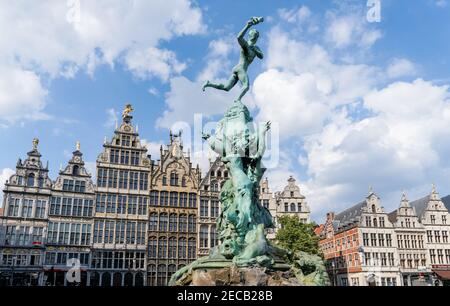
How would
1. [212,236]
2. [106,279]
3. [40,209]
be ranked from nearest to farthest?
[106,279] < [40,209] < [212,236]

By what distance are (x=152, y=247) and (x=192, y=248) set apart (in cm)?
426

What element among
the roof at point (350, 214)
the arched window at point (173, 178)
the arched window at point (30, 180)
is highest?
the arched window at point (173, 178)

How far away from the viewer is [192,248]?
42344 mm

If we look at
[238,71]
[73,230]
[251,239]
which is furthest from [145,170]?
[251,239]

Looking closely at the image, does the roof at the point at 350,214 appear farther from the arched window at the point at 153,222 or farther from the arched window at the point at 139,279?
the arched window at the point at 139,279

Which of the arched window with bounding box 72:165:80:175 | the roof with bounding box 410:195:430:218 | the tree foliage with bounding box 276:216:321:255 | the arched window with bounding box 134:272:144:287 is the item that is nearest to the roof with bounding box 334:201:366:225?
the roof with bounding box 410:195:430:218

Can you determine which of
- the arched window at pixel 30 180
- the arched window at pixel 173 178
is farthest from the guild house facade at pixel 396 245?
the arched window at pixel 30 180

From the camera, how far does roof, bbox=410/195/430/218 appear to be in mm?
51062

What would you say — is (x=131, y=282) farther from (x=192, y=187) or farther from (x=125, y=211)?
(x=192, y=187)

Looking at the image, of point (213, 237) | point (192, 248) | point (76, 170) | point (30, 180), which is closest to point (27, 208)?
point (30, 180)

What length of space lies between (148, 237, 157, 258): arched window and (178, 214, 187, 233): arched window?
2988mm

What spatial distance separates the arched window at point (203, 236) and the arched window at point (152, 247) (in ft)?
16.5

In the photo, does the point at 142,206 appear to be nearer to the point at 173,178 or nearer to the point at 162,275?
the point at 173,178

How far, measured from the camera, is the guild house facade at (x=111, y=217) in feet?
122
